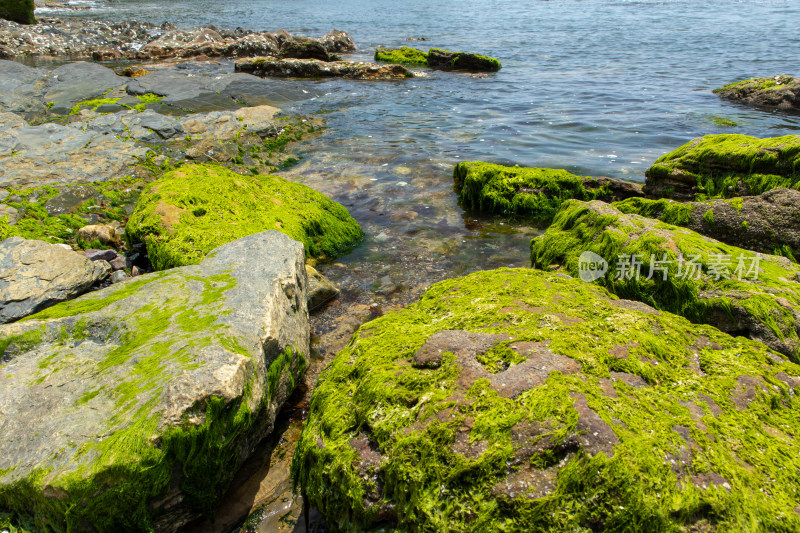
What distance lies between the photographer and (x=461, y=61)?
22344 mm

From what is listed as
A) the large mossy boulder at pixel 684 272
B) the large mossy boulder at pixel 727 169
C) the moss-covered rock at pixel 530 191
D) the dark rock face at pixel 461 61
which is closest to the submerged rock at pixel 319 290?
the large mossy boulder at pixel 684 272

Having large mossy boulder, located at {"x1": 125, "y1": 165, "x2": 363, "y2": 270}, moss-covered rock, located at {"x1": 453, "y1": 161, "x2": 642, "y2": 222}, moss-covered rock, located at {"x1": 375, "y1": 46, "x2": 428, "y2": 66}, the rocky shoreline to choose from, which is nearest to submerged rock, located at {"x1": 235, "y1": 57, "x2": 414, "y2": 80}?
moss-covered rock, located at {"x1": 375, "y1": 46, "x2": 428, "y2": 66}

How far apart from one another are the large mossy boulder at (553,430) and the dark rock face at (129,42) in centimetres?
2294

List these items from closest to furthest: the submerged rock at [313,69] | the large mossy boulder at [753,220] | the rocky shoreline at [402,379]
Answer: the rocky shoreline at [402,379]
the large mossy boulder at [753,220]
the submerged rock at [313,69]

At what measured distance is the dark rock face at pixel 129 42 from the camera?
74.6ft

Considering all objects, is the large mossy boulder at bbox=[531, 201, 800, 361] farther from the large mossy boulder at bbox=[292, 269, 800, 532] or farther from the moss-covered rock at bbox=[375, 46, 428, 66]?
the moss-covered rock at bbox=[375, 46, 428, 66]

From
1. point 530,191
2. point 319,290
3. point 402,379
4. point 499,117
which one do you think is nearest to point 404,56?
point 499,117

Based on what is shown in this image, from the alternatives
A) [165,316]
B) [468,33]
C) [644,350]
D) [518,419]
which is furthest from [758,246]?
[468,33]

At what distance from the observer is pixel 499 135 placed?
1291 cm

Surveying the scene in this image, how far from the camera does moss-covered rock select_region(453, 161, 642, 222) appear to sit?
8398 mm

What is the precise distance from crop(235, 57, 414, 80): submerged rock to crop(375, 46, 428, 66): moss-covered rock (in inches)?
121

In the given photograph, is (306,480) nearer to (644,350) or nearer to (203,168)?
(644,350)

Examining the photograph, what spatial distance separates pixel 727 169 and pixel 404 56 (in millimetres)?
19042

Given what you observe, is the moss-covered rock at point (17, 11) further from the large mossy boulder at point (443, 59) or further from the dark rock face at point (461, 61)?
the dark rock face at point (461, 61)
